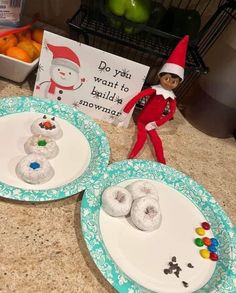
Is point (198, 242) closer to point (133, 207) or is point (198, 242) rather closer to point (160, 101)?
point (133, 207)

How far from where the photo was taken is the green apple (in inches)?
26.1

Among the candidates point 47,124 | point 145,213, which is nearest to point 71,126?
point 47,124

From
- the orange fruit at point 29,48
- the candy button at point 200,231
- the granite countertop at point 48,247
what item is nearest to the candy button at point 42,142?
the granite countertop at point 48,247

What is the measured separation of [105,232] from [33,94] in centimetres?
38

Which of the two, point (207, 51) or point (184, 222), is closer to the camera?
point (184, 222)

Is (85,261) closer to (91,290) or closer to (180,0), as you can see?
(91,290)

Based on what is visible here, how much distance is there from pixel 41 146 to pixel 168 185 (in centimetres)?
27

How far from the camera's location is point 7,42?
71 cm

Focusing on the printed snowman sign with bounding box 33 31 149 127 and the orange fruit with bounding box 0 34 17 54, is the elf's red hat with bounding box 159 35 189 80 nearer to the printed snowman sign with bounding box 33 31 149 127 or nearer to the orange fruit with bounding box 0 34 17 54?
the printed snowman sign with bounding box 33 31 149 127

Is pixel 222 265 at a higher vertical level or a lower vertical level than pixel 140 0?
lower

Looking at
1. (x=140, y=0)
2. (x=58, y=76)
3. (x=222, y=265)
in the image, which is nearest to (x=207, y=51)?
(x=140, y=0)

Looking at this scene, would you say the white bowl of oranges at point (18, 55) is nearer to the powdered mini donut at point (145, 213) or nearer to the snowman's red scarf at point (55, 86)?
the snowman's red scarf at point (55, 86)

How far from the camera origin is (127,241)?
1.78 feet

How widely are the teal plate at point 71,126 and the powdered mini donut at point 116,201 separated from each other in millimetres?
40
